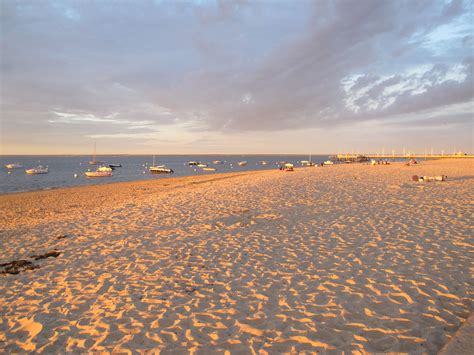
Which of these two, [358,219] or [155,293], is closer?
[155,293]

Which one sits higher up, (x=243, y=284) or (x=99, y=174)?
(x=243, y=284)

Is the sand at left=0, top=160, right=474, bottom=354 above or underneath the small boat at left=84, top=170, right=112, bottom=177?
above

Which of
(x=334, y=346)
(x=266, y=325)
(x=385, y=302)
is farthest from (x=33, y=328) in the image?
(x=385, y=302)

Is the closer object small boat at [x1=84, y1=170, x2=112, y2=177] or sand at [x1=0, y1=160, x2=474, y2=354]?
sand at [x1=0, y1=160, x2=474, y2=354]

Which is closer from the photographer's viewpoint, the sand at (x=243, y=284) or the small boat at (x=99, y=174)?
the sand at (x=243, y=284)

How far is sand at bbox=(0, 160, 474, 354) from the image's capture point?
14.7 feet

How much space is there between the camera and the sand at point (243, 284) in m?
4.48

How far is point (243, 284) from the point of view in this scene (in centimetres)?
623

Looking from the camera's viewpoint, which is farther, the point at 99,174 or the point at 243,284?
the point at 99,174

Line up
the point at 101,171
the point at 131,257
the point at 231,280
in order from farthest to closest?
the point at 101,171, the point at 131,257, the point at 231,280

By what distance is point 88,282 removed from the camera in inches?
260

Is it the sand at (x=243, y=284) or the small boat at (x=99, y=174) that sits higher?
the sand at (x=243, y=284)

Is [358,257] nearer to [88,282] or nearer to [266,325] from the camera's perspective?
[266,325]

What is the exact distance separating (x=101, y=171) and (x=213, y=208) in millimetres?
53618
